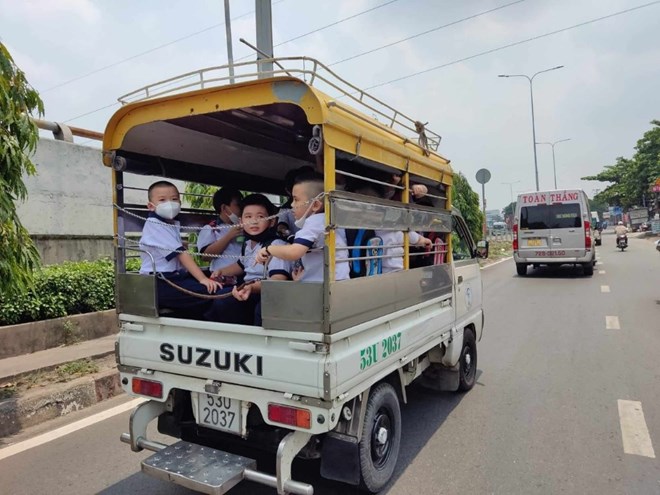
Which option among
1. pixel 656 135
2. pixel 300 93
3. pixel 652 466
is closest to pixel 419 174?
pixel 300 93

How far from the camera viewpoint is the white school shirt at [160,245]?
10.2ft

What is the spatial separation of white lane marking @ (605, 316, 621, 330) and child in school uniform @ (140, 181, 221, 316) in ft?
21.6

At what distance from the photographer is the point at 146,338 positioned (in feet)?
9.61

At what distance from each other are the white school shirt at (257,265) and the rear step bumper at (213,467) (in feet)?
2.81

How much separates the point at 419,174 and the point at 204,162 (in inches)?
70.6

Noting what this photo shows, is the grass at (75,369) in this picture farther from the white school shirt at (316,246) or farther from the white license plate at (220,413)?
the white school shirt at (316,246)

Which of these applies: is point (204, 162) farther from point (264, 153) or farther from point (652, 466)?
point (652, 466)

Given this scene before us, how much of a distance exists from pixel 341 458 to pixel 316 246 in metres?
1.10

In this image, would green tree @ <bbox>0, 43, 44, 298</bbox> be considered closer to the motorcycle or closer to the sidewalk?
the sidewalk

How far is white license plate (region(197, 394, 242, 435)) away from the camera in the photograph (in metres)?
2.64

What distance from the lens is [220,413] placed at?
2.71 meters

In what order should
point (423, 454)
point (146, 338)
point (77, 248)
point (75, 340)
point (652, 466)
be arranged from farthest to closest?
point (77, 248) → point (75, 340) → point (423, 454) → point (652, 466) → point (146, 338)

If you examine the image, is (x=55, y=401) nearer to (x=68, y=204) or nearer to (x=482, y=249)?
(x=482, y=249)

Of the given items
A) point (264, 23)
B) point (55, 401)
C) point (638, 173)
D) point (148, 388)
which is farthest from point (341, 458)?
point (638, 173)
